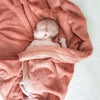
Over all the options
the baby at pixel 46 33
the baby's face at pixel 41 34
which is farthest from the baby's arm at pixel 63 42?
the baby's face at pixel 41 34

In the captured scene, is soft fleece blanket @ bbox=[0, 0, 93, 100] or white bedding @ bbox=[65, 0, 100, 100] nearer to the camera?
soft fleece blanket @ bbox=[0, 0, 93, 100]

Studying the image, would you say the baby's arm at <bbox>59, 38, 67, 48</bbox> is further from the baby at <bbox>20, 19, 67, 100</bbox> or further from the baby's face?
the baby's face

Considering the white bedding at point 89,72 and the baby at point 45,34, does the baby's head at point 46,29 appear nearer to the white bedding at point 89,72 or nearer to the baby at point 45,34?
the baby at point 45,34

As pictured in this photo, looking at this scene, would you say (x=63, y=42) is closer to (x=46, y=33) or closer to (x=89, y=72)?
(x=46, y=33)

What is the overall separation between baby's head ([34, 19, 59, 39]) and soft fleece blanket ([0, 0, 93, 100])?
2.8 inches

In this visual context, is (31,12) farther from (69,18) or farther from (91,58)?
(91,58)

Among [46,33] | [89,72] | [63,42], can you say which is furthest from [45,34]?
[89,72]

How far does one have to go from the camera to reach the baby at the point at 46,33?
118cm

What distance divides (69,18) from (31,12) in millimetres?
275

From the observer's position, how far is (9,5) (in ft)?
4.01

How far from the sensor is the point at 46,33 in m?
1.18

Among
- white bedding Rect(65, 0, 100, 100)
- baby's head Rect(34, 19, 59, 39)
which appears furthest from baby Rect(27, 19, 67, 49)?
white bedding Rect(65, 0, 100, 100)

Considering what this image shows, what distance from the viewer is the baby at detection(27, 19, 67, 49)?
46.4 inches

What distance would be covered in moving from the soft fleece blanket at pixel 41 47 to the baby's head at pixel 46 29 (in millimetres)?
72
